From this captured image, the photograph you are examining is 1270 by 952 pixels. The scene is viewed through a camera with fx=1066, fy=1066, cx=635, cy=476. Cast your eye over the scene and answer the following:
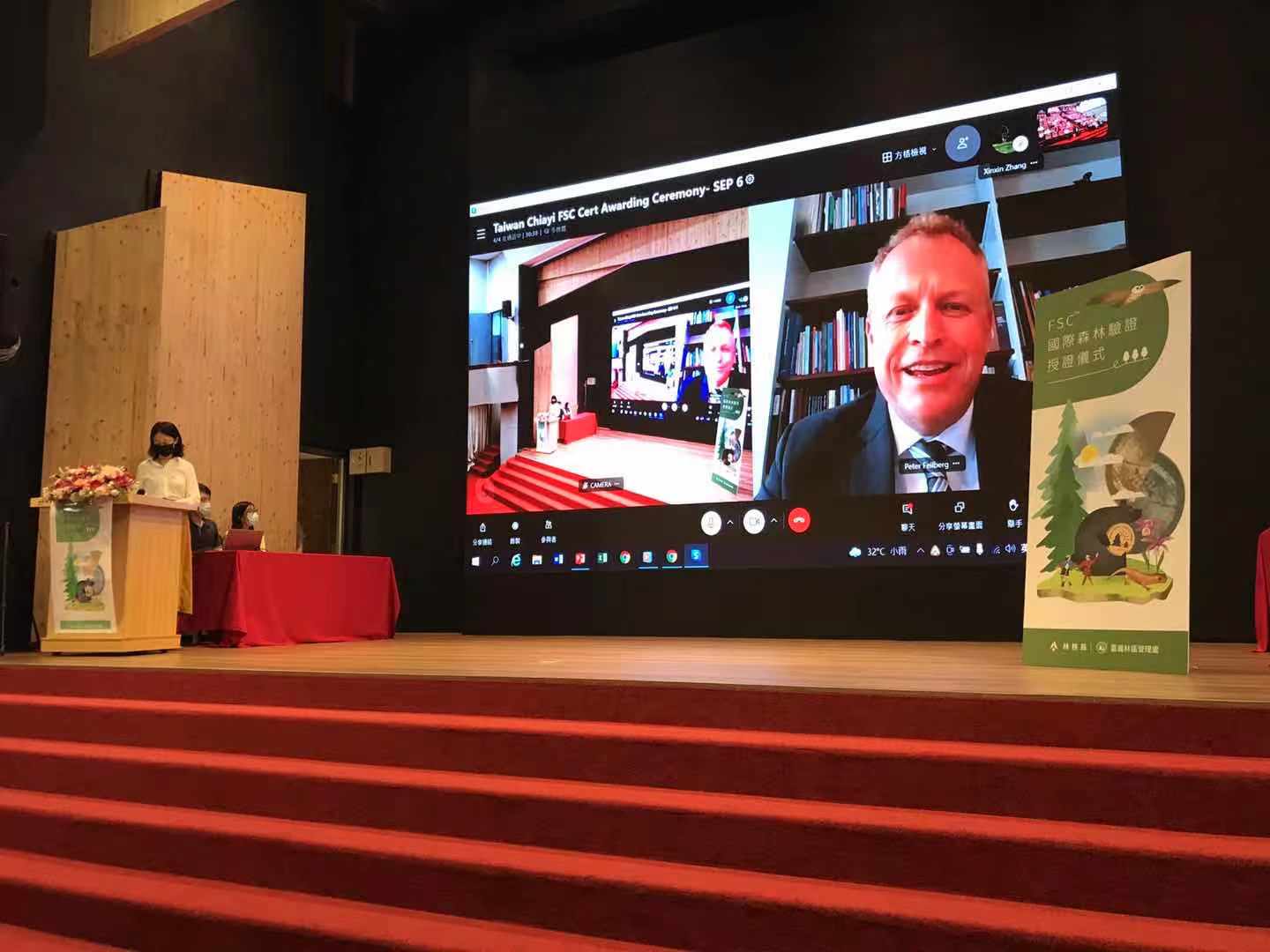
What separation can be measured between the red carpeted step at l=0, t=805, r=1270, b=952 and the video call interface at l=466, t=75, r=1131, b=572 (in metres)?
4.03

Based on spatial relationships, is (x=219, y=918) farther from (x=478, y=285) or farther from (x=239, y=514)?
(x=478, y=285)

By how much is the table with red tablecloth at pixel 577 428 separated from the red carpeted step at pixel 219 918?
4534mm

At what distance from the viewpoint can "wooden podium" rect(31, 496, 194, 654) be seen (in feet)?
16.3

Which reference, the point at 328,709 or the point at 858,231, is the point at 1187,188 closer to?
the point at 858,231

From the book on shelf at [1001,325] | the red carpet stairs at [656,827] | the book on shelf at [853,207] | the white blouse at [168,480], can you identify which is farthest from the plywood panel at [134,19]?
the book on shelf at [1001,325]

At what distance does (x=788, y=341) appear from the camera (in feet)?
21.5

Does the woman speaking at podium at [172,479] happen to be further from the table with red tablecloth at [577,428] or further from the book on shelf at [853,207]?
the book on shelf at [853,207]

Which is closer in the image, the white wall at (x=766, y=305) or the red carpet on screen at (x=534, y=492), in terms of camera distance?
the white wall at (x=766, y=305)

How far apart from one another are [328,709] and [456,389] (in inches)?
202

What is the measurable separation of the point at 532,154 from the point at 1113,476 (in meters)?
5.44

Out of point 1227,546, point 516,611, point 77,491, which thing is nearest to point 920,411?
point 1227,546

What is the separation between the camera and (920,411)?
617 cm

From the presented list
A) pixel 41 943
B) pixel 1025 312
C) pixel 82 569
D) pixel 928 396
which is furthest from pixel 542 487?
pixel 41 943

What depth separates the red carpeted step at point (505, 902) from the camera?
215cm
